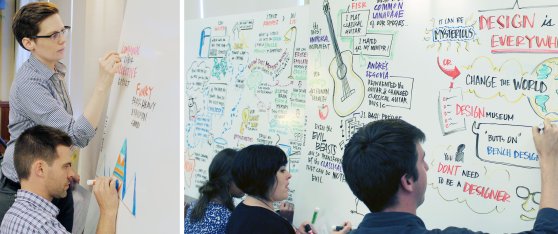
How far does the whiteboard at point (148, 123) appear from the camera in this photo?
1839 millimetres

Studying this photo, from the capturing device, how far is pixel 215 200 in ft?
8.12

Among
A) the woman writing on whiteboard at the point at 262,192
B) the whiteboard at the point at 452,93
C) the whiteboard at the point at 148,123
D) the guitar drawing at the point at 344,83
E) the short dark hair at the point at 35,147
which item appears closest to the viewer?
the whiteboard at the point at 452,93

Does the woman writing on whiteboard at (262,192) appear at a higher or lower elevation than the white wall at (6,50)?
lower

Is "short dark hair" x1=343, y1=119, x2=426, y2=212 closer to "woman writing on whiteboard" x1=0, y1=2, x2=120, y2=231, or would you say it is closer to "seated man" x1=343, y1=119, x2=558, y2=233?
"seated man" x1=343, y1=119, x2=558, y2=233

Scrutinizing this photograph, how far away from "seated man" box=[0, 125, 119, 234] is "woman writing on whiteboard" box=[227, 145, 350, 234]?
512 millimetres

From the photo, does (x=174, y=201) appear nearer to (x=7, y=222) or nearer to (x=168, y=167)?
(x=168, y=167)

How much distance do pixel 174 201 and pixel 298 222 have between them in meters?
0.64

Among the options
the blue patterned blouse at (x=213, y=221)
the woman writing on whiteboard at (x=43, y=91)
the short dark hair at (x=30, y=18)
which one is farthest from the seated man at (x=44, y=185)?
the short dark hair at (x=30, y=18)

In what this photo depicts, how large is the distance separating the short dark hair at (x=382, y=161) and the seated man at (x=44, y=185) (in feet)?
3.55

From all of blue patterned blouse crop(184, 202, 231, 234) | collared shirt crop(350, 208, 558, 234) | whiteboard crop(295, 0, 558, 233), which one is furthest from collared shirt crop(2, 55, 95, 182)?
collared shirt crop(350, 208, 558, 234)

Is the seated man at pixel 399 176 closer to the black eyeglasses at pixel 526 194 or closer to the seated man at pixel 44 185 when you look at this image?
the black eyeglasses at pixel 526 194

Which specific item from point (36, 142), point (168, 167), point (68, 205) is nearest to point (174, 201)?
point (168, 167)

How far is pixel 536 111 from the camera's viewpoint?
5.04 ft

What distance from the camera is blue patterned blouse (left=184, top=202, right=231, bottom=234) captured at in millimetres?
2389
